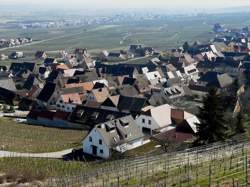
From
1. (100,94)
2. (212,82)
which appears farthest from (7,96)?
(212,82)

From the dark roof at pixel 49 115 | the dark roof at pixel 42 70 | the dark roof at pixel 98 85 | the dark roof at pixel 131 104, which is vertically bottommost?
the dark roof at pixel 42 70

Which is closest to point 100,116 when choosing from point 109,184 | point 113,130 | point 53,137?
point 53,137

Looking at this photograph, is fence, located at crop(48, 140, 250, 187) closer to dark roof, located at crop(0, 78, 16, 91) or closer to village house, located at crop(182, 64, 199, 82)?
dark roof, located at crop(0, 78, 16, 91)

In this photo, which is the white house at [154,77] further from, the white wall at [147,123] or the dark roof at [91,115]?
the white wall at [147,123]

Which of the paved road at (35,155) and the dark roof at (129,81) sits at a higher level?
the paved road at (35,155)

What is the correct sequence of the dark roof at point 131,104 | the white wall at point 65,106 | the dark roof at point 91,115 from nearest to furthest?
the dark roof at point 91,115 < the dark roof at point 131,104 < the white wall at point 65,106

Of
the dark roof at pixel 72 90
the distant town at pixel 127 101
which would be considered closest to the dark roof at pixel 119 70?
the distant town at pixel 127 101

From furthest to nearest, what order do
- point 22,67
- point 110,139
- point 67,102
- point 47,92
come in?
point 22,67, point 47,92, point 67,102, point 110,139

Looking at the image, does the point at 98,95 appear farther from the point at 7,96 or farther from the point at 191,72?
the point at 191,72
